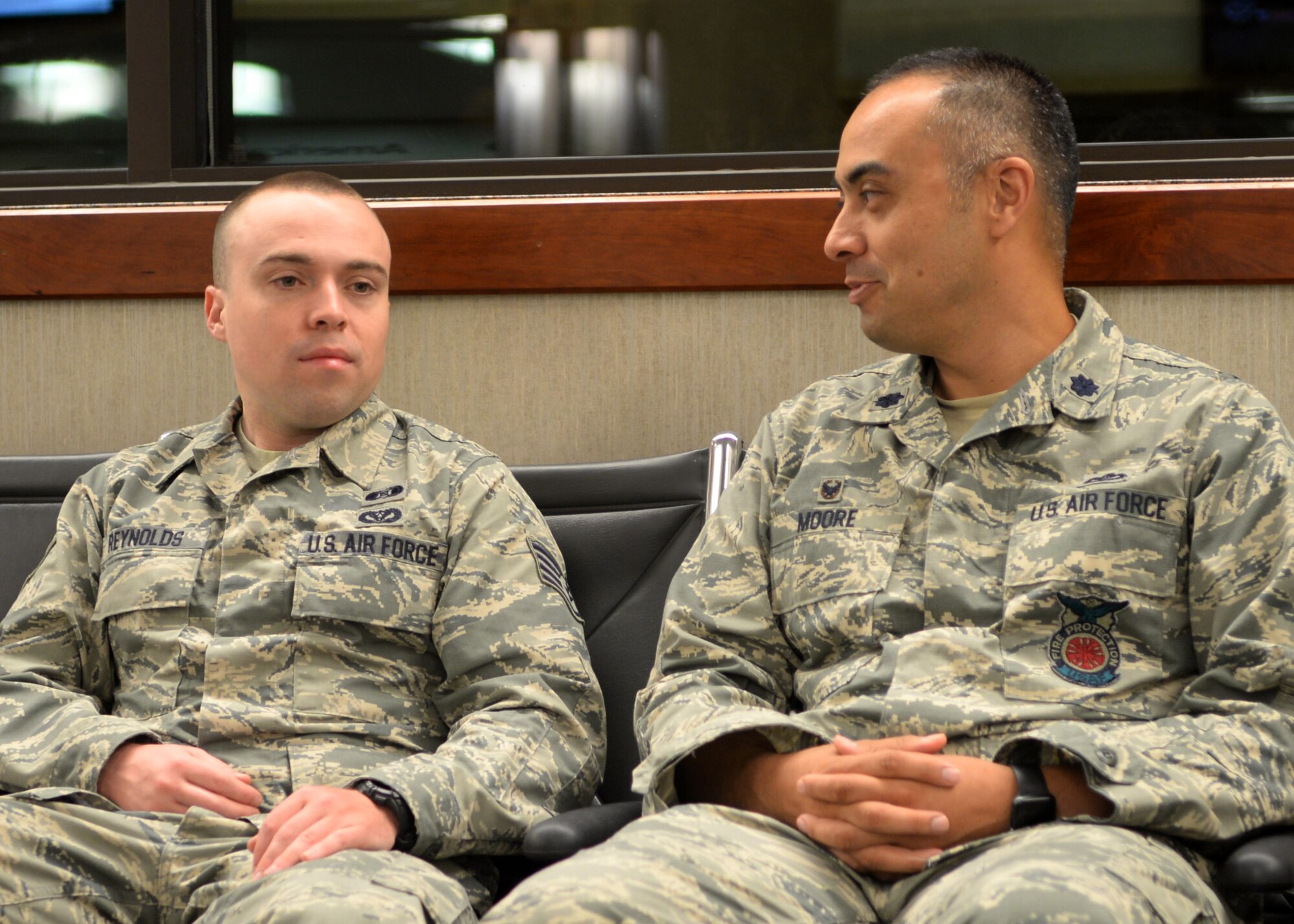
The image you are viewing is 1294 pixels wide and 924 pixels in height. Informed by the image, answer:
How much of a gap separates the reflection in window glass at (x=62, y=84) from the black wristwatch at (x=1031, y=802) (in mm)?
2201

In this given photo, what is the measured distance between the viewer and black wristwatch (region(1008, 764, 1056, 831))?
142cm

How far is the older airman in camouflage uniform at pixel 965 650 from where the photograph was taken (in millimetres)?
1368

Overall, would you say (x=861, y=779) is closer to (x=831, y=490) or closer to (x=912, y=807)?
(x=912, y=807)

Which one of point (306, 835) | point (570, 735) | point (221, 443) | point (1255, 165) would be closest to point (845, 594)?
point (570, 735)

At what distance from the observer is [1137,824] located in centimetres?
137

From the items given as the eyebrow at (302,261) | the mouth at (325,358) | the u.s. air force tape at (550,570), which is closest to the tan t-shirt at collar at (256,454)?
the mouth at (325,358)

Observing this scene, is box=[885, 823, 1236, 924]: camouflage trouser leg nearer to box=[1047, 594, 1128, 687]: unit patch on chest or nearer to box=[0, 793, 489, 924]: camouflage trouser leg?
box=[1047, 594, 1128, 687]: unit patch on chest

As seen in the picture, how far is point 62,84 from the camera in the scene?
3.00 m

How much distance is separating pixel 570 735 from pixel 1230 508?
2.69ft

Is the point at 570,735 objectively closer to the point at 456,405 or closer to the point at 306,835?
the point at 306,835

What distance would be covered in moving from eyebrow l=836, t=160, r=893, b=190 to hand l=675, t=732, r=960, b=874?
704 millimetres

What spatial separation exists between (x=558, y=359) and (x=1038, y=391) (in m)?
1.00

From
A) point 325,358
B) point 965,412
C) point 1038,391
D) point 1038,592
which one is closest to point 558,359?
point 325,358

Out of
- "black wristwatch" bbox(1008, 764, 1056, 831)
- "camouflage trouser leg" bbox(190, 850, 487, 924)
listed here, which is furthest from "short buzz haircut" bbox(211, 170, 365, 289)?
"black wristwatch" bbox(1008, 764, 1056, 831)
